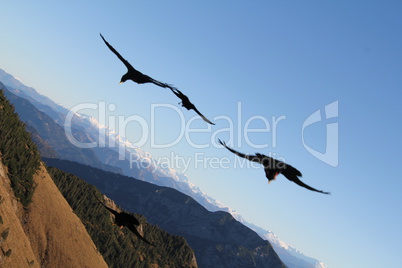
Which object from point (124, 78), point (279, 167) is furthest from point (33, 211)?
point (279, 167)

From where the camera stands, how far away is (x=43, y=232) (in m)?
83.8

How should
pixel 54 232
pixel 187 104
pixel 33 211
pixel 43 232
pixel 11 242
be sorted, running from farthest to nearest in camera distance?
pixel 54 232, pixel 33 211, pixel 43 232, pixel 11 242, pixel 187 104

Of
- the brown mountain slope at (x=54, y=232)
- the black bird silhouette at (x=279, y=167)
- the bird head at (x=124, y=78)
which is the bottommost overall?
the brown mountain slope at (x=54, y=232)

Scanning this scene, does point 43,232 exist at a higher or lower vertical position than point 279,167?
lower

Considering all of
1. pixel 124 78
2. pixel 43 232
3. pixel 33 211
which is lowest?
pixel 43 232

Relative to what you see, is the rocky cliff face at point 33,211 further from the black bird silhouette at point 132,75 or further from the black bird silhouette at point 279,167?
the black bird silhouette at point 279,167

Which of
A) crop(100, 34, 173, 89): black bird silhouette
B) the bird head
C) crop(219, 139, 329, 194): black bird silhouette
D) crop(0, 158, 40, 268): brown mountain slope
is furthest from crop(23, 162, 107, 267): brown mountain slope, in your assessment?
crop(219, 139, 329, 194): black bird silhouette

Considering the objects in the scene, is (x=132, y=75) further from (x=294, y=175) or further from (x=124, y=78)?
(x=294, y=175)

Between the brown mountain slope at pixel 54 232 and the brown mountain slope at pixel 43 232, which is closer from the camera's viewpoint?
the brown mountain slope at pixel 43 232

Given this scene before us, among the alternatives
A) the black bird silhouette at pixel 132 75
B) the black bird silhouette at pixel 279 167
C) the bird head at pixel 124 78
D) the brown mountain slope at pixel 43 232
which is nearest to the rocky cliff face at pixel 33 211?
the brown mountain slope at pixel 43 232

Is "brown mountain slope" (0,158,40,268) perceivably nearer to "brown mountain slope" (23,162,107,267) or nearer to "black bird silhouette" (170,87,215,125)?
"brown mountain slope" (23,162,107,267)

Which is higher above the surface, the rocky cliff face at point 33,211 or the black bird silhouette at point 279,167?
the black bird silhouette at point 279,167

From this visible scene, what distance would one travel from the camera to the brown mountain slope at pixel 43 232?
2569 inches

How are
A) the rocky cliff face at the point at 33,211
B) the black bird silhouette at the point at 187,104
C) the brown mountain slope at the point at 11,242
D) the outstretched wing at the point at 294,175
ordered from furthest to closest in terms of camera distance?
the rocky cliff face at the point at 33,211 < the brown mountain slope at the point at 11,242 < the black bird silhouette at the point at 187,104 < the outstretched wing at the point at 294,175
